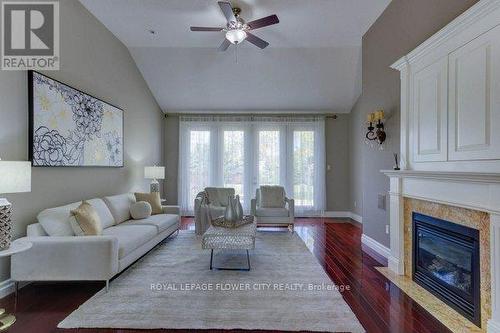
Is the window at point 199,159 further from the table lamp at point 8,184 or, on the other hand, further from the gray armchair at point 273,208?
the table lamp at point 8,184

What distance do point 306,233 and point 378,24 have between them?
363cm

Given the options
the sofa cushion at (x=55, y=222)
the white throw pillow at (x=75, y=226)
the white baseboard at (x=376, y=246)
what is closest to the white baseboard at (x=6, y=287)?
the sofa cushion at (x=55, y=222)

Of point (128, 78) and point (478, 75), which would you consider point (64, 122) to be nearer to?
point (128, 78)

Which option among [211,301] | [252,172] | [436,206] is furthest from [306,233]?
[211,301]

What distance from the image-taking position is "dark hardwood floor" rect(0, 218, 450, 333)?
2139mm

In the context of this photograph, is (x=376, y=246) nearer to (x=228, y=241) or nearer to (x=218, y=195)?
(x=228, y=241)

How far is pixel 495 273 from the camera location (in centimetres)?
191

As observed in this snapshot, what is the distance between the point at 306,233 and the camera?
16.7 ft

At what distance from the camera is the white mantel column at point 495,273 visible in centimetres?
190

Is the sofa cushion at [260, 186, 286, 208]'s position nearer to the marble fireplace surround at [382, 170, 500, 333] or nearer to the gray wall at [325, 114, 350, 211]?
the gray wall at [325, 114, 350, 211]

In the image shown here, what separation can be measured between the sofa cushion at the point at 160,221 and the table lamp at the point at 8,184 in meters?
1.81

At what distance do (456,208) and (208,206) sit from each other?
146 inches

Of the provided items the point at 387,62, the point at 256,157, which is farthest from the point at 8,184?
the point at 256,157

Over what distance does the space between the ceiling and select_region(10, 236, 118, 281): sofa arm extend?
3.14 m
